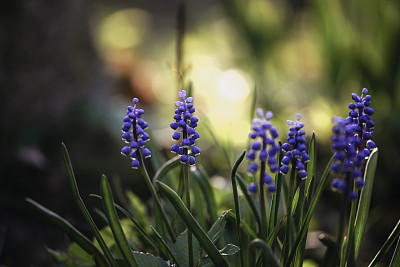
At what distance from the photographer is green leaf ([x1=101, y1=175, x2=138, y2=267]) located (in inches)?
32.3

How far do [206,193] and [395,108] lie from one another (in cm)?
196

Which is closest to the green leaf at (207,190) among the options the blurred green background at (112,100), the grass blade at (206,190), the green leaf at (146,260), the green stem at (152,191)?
the grass blade at (206,190)

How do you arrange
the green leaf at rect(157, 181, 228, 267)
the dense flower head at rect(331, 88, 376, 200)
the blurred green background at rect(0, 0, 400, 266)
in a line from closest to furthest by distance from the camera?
the dense flower head at rect(331, 88, 376, 200)
the green leaf at rect(157, 181, 228, 267)
the blurred green background at rect(0, 0, 400, 266)

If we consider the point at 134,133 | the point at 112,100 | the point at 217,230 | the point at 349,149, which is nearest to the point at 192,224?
the point at 217,230

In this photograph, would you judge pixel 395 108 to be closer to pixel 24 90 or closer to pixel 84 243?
pixel 24 90

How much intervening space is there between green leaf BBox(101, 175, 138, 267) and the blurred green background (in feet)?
2.74

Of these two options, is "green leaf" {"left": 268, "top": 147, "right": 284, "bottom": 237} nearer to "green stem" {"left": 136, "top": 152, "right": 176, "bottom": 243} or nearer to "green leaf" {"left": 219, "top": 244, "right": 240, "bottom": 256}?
"green leaf" {"left": 219, "top": 244, "right": 240, "bottom": 256}

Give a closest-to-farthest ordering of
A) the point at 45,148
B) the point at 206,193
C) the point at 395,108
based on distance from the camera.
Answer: the point at 206,193 < the point at 45,148 < the point at 395,108

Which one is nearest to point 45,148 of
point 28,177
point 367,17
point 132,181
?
point 28,177

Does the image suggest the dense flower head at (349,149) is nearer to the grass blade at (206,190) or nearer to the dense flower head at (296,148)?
the dense flower head at (296,148)

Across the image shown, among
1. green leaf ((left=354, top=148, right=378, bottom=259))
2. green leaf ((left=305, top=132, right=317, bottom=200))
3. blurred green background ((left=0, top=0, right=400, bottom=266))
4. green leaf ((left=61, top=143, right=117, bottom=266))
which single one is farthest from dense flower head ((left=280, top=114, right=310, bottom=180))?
blurred green background ((left=0, top=0, right=400, bottom=266))

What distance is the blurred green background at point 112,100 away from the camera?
6.61ft

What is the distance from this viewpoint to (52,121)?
2.60 meters

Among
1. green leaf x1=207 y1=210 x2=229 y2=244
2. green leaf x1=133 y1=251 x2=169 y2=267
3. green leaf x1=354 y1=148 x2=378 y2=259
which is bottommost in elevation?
green leaf x1=133 y1=251 x2=169 y2=267
